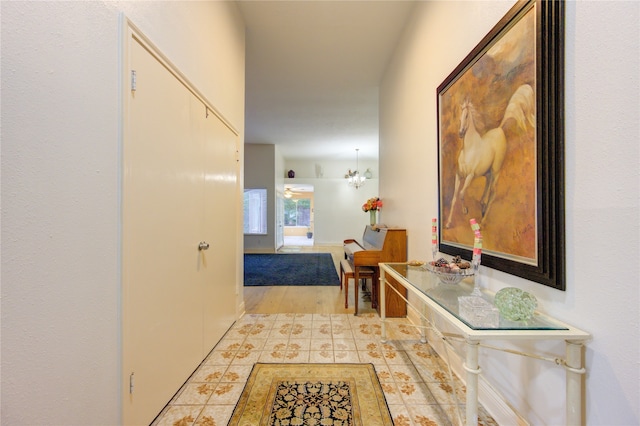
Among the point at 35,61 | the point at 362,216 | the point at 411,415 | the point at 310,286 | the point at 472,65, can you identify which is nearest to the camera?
the point at 35,61

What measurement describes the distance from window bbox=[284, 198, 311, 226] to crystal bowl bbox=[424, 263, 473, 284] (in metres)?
12.4

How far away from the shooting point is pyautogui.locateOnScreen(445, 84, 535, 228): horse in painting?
1.18 meters

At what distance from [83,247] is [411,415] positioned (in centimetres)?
186

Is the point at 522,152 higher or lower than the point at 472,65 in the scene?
lower

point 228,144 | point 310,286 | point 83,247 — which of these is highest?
point 228,144

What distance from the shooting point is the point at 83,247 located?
0.99m

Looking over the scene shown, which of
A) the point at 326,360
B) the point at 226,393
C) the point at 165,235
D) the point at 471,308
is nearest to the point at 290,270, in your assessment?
the point at 326,360

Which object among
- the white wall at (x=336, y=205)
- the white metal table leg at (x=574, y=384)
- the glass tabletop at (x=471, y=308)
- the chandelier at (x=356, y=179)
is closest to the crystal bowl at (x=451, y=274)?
the glass tabletop at (x=471, y=308)

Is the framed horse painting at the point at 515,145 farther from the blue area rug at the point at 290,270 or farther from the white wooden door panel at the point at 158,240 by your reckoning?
the blue area rug at the point at 290,270

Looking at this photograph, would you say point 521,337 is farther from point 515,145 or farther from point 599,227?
point 515,145

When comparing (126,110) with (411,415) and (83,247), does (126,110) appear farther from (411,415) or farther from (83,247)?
(411,415)

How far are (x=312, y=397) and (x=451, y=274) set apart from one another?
46.2 inches

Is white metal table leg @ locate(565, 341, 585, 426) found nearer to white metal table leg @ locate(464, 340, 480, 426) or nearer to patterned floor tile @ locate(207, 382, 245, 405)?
white metal table leg @ locate(464, 340, 480, 426)

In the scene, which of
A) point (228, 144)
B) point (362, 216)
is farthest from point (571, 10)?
point (362, 216)
